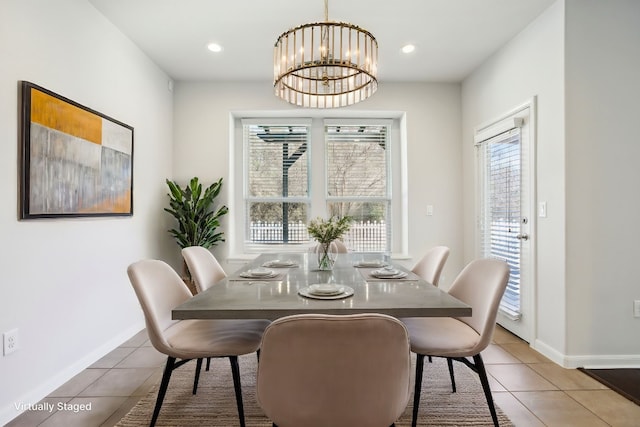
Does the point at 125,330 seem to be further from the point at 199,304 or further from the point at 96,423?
the point at 199,304

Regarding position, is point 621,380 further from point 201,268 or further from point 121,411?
point 121,411

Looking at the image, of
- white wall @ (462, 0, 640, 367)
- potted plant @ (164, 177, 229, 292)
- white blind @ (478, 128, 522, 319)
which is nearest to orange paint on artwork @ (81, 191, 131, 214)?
potted plant @ (164, 177, 229, 292)

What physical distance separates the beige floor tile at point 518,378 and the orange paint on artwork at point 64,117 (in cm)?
336

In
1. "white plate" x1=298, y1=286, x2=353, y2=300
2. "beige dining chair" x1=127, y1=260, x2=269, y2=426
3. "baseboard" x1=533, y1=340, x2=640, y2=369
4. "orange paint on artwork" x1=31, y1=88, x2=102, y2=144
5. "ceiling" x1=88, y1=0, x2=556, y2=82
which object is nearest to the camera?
"white plate" x1=298, y1=286, x2=353, y2=300

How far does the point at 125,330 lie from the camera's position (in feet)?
10.00

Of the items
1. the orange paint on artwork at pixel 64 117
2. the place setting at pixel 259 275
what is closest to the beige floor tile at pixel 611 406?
the place setting at pixel 259 275

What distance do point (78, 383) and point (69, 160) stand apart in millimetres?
1497

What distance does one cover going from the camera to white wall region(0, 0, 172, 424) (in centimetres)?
190

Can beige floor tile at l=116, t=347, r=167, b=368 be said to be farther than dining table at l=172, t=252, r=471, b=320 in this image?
Yes

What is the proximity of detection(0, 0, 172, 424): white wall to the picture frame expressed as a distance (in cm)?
7

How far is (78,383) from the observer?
2262mm

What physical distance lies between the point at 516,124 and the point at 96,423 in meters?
3.65

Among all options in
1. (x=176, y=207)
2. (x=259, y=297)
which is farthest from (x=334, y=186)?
(x=259, y=297)

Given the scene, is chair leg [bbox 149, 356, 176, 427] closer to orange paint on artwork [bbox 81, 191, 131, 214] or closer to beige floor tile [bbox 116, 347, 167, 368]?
beige floor tile [bbox 116, 347, 167, 368]
